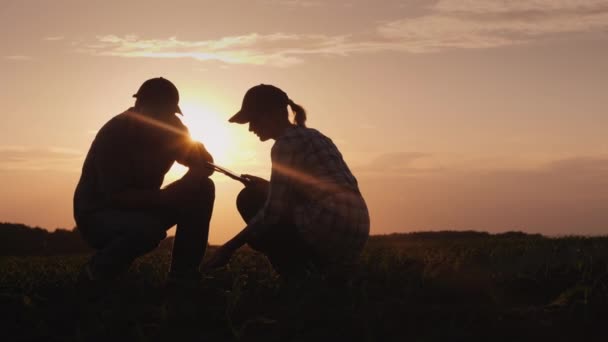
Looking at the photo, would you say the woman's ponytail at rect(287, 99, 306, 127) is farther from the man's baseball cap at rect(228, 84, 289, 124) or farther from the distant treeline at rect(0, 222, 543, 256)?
the distant treeline at rect(0, 222, 543, 256)

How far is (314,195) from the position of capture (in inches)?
233

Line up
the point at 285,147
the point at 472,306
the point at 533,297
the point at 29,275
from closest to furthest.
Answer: the point at 472,306 → the point at 533,297 → the point at 285,147 → the point at 29,275

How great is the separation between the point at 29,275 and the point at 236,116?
10.1ft

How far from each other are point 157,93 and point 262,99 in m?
0.98

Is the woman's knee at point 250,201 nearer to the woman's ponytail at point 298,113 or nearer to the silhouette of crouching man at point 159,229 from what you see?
the silhouette of crouching man at point 159,229

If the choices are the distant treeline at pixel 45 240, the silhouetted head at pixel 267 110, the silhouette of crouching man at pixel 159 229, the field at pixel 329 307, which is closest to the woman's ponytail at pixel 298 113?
the silhouetted head at pixel 267 110

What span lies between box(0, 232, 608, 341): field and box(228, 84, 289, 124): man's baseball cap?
158 cm

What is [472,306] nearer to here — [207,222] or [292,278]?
[292,278]

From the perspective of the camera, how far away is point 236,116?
6551mm

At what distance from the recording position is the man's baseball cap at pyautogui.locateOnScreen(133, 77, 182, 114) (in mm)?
6387

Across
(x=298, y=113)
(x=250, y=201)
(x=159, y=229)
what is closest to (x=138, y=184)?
(x=159, y=229)

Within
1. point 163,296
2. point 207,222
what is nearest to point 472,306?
point 163,296

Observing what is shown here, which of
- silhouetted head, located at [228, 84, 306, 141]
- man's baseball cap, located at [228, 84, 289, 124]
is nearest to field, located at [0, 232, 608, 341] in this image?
silhouetted head, located at [228, 84, 306, 141]

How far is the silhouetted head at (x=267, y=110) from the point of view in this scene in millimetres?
6297
